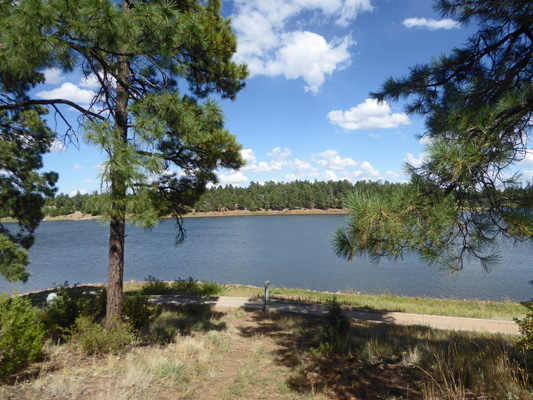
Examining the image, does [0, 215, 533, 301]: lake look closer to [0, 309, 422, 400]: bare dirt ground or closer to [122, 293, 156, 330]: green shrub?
[0, 309, 422, 400]: bare dirt ground

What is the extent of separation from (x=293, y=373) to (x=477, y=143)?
4806mm

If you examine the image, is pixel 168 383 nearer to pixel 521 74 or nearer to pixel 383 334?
pixel 383 334

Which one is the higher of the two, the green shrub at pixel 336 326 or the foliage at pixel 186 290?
the green shrub at pixel 336 326

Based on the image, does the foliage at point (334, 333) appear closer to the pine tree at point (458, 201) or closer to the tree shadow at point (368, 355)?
the tree shadow at point (368, 355)

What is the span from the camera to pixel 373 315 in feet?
33.7

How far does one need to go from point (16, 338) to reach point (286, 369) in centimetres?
454

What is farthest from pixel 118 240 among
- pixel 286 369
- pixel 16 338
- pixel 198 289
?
pixel 198 289

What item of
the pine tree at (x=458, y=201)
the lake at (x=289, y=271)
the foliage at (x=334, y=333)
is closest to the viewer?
the pine tree at (x=458, y=201)

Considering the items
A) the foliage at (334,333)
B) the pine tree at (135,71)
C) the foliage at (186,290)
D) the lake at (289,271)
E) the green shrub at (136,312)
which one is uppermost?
the pine tree at (135,71)

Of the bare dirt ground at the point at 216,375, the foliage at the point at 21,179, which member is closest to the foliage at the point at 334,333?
the bare dirt ground at the point at 216,375

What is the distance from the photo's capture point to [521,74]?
14.2 ft

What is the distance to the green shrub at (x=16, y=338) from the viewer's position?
4.62 metres

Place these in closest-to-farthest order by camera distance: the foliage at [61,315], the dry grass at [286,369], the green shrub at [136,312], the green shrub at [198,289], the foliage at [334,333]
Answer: the dry grass at [286,369]
the foliage at [334,333]
the foliage at [61,315]
the green shrub at [136,312]
the green shrub at [198,289]

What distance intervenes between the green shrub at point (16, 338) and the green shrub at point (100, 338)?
35.3 inches
